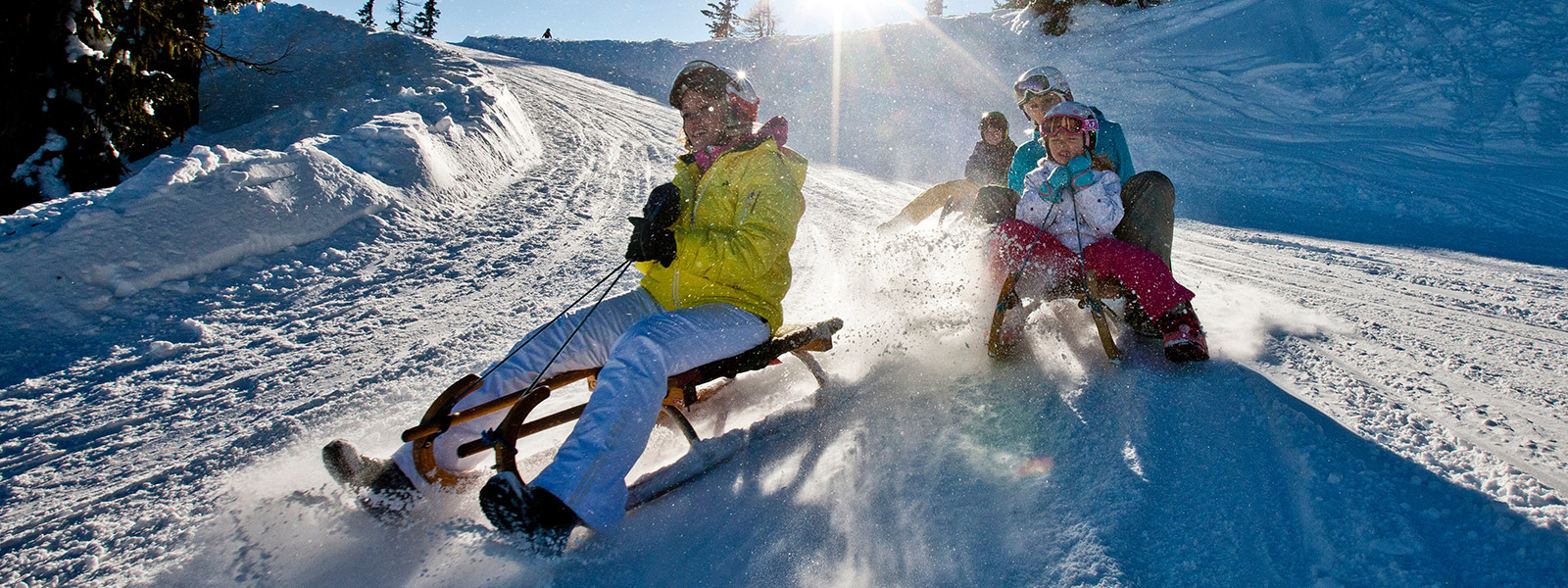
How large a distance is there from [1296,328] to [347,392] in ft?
16.0

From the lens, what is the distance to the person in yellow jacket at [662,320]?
6.67 ft

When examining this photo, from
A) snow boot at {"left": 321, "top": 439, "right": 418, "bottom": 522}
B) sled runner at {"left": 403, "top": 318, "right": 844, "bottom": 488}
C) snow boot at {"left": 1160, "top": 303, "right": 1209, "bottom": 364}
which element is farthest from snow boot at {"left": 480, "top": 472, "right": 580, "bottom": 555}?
snow boot at {"left": 1160, "top": 303, "right": 1209, "bottom": 364}

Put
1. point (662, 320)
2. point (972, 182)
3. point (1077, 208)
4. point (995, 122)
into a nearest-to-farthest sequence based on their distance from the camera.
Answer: point (662, 320), point (1077, 208), point (972, 182), point (995, 122)

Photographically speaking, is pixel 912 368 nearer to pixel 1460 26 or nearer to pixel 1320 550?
pixel 1320 550

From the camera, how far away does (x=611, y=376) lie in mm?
2232

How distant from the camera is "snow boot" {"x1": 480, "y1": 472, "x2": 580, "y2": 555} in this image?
1.90m

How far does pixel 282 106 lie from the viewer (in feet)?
39.1

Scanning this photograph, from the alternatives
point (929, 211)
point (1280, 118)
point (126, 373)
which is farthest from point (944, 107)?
point (126, 373)

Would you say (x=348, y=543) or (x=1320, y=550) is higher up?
(x=1320, y=550)

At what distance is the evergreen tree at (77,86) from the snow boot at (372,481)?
675 cm

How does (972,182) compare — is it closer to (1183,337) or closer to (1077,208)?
(1077,208)

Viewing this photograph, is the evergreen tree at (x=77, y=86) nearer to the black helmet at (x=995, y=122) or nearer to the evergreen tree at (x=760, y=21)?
the black helmet at (x=995, y=122)

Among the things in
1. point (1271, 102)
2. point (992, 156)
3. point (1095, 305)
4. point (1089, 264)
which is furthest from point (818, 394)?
point (1271, 102)

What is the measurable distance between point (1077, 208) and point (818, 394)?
5.22 feet
